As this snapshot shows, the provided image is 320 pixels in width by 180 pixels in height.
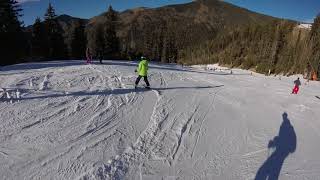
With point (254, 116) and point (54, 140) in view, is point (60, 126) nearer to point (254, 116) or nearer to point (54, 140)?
point (54, 140)

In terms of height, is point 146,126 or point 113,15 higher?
point 113,15

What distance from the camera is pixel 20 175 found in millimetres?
6855

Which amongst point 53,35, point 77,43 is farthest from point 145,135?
point 77,43

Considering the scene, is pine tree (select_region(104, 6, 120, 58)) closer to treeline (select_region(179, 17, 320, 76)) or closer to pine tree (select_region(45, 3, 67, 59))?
pine tree (select_region(45, 3, 67, 59))

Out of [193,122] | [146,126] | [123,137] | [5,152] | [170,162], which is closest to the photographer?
[5,152]

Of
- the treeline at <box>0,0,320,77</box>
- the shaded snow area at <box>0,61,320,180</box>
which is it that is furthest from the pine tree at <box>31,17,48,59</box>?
the shaded snow area at <box>0,61,320,180</box>

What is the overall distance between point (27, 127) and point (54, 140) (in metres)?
1.43

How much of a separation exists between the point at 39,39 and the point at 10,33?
11.8 meters

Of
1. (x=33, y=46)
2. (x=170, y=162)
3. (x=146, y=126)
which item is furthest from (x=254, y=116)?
(x=33, y=46)

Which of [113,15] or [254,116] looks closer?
[254,116]

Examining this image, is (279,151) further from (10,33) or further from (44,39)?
(44,39)

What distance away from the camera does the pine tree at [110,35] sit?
2479 inches

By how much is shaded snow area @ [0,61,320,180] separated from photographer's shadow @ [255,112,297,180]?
0.10ft

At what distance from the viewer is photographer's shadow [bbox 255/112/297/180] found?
8.29 metres
